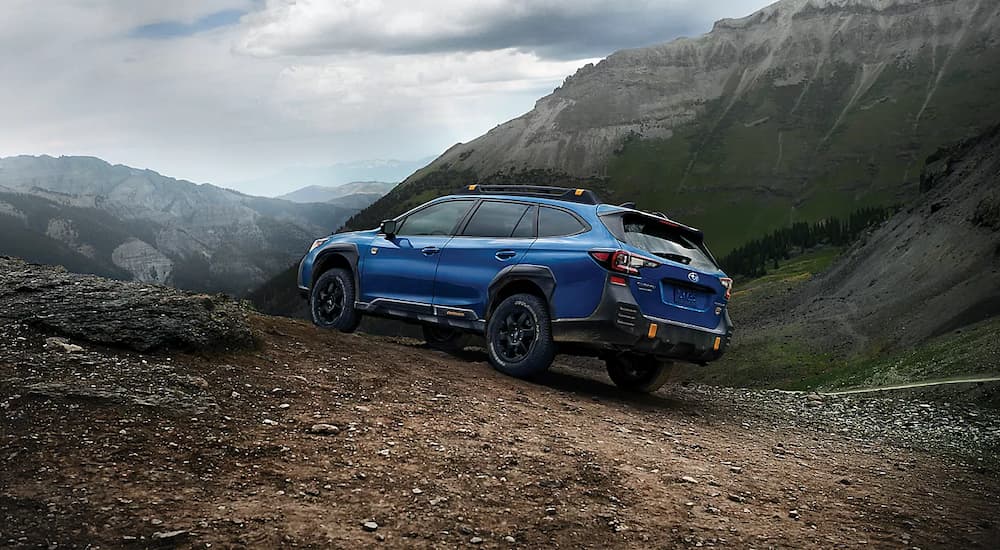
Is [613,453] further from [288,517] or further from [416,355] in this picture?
[416,355]

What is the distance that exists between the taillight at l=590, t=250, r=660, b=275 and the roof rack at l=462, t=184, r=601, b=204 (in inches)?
40.3

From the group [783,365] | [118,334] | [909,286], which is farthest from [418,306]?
[909,286]

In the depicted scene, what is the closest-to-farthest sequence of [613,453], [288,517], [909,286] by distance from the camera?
[288,517], [613,453], [909,286]

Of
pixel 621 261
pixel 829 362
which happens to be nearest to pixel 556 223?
pixel 621 261

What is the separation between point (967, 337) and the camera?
19.8 m

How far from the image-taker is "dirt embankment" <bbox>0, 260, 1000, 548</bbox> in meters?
4.82

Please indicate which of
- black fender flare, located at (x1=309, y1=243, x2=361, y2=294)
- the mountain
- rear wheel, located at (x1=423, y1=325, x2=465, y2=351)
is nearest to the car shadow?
rear wheel, located at (x1=423, y1=325, x2=465, y2=351)

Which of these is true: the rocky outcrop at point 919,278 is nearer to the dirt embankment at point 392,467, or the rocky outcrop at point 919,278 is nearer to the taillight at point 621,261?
the taillight at point 621,261

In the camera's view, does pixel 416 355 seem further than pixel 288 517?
Yes

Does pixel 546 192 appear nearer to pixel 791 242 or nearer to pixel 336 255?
pixel 336 255

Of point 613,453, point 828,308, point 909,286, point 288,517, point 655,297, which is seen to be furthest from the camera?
point 828,308

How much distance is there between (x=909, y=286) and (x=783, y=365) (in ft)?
26.5

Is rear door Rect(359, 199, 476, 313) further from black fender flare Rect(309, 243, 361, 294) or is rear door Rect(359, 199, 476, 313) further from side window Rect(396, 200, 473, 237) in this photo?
black fender flare Rect(309, 243, 361, 294)

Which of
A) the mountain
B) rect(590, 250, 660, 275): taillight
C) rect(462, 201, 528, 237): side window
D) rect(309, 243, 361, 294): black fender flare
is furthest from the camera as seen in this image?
the mountain
